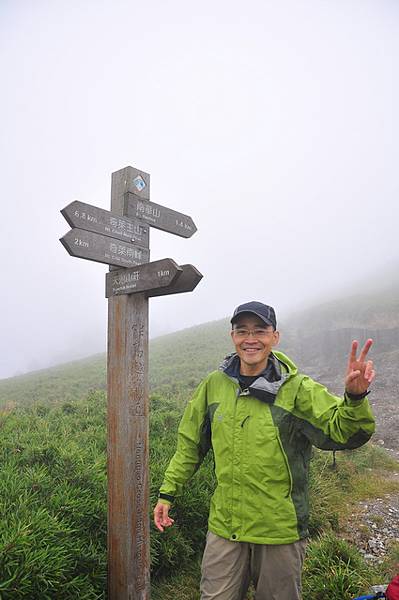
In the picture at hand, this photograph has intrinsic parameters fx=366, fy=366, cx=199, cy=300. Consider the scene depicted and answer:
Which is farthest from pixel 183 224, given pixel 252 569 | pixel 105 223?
pixel 252 569

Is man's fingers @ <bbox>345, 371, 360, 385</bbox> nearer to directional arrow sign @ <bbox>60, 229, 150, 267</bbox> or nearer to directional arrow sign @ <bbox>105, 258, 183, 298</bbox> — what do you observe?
directional arrow sign @ <bbox>105, 258, 183, 298</bbox>

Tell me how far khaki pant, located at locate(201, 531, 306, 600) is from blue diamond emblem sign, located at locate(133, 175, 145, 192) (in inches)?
138

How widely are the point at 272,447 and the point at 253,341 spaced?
847 mm

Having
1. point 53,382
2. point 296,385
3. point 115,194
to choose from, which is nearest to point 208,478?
point 296,385

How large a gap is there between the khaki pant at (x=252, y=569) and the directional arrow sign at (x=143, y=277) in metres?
2.19

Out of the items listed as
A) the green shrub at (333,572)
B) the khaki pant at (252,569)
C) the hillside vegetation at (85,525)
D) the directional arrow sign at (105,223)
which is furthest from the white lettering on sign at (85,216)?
the green shrub at (333,572)

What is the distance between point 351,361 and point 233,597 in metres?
2.07

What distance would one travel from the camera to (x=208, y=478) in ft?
18.1

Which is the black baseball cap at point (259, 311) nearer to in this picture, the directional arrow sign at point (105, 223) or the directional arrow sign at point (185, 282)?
the directional arrow sign at point (185, 282)

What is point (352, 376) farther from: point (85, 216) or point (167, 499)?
point (85, 216)

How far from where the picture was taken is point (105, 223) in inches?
143

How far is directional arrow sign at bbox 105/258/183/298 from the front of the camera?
128 inches

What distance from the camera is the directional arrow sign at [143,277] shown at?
326cm

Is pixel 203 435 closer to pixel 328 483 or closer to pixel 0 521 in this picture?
pixel 0 521
